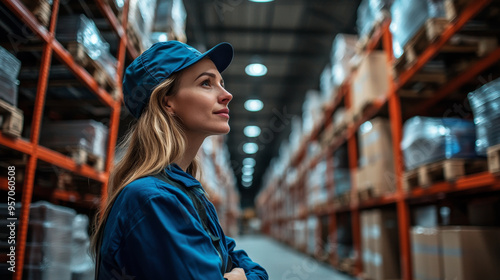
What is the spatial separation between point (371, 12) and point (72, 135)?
4228 millimetres

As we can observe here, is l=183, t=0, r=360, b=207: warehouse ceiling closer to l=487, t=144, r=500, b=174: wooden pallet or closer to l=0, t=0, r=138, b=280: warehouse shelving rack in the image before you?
l=0, t=0, r=138, b=280: warehouse shelving rack

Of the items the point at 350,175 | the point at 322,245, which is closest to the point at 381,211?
the point at 350,175

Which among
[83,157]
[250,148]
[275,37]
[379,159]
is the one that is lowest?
[83,157]

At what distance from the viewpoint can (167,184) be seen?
115 cm

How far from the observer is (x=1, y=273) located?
2.38 metres

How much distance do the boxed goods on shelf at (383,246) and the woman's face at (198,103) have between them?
3.79 m

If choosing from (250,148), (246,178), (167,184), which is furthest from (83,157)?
(246,178)

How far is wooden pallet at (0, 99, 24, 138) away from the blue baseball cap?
49.3 inches

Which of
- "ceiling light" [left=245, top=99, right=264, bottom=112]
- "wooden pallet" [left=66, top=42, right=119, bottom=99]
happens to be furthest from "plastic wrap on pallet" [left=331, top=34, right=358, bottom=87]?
"ceiling light" [left=245, top=99, right=264, bottom=112]

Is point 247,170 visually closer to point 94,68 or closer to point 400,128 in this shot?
point 400,128

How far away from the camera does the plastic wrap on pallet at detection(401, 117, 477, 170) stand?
315 centimetres

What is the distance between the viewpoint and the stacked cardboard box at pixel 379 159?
4473 mm

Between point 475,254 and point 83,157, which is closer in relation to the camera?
point 475,254

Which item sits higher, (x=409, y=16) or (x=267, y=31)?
(x=267, y=31)
